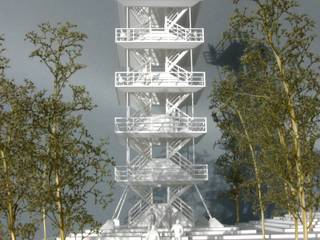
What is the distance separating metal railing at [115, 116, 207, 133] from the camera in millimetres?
21672

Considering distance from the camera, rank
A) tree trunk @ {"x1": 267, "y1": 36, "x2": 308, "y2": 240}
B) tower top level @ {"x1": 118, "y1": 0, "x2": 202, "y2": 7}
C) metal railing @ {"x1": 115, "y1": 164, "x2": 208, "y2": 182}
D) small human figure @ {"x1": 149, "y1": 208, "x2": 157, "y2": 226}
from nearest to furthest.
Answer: tree trunk @ {"x1": 267, "y1": 36, "x2": 308, "y2": 240} < metal railing @ {"x1": 115, "y1": 164, "x2": 208, "y2": 182} < small human figure @ {"x1": 149, "y1": 208, "x2": 157, "y2": 226} < tower top level @ {"x1": 118, "y1": 0, "x2": 202, "y2": 7}

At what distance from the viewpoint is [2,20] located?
92.1ft

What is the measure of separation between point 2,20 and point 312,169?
21.9m

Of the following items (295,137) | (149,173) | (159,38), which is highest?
(159,38)

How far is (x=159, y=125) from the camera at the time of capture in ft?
73.4

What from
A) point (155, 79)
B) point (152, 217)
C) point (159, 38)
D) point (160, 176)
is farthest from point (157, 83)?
point (152, 217)

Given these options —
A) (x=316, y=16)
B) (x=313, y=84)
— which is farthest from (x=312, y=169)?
(x=316, y=16)

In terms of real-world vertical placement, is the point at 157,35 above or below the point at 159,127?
above

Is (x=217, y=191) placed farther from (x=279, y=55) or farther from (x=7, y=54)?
(x=279, y=55)

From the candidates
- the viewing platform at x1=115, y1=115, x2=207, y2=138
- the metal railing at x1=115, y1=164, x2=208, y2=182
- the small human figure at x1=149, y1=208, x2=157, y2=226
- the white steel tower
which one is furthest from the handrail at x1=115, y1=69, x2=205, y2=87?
the small human figure at x1=149, y1=208, x2=157, y2=226

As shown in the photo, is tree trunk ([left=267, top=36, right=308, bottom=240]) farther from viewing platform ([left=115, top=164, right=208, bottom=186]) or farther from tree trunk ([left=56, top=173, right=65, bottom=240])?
viewing platform ([left=115, top=164, right=208, bottom=186])

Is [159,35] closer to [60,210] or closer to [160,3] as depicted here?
[160,3]

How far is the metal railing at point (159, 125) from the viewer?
71.1 feet

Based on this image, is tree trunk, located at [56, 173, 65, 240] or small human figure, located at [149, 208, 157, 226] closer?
tree trunk, located at [56, 173, 65, 240]
